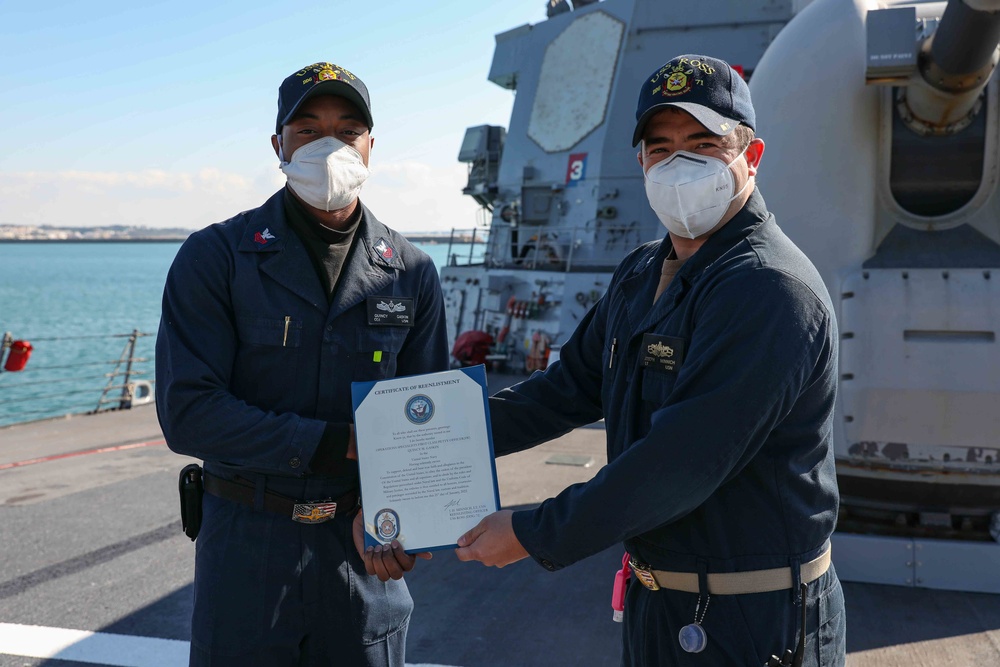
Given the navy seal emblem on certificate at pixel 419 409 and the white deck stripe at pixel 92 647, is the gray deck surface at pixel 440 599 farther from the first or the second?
the navy seal emblem on certificate at pixel 419 409

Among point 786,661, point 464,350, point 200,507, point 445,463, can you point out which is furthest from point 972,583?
point 464,350

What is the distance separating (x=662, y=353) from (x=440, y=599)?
277 centimetres

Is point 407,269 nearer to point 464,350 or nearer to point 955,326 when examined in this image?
point 955,326

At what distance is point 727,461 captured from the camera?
5.51ft

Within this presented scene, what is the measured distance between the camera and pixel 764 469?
1.78 m

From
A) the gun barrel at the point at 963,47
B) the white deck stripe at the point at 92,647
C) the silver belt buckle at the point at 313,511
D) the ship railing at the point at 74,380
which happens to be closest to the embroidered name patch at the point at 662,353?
the silver belt buckle at the point at 313,511

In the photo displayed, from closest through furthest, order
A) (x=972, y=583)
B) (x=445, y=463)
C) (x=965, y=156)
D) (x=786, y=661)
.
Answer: (x=786, y=661), (x=445, y=463), (x=965, y=156), (x=972, y=583)

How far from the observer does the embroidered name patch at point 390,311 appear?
2.28 metres

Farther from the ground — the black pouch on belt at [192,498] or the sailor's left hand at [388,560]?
the black pouch on belt at [192,498]

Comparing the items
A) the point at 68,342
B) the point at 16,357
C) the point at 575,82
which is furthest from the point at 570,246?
the point at 68,342

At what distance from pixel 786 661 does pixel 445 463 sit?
0.91m

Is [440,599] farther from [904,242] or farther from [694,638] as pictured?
[904,242]

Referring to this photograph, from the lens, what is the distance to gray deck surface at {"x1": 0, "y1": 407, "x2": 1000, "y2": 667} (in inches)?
141

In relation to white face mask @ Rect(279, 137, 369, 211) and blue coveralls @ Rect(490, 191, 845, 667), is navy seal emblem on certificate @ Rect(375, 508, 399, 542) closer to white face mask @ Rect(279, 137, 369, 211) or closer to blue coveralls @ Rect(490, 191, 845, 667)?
blue coveralls @ Rect(490, 191, 845, 667)
